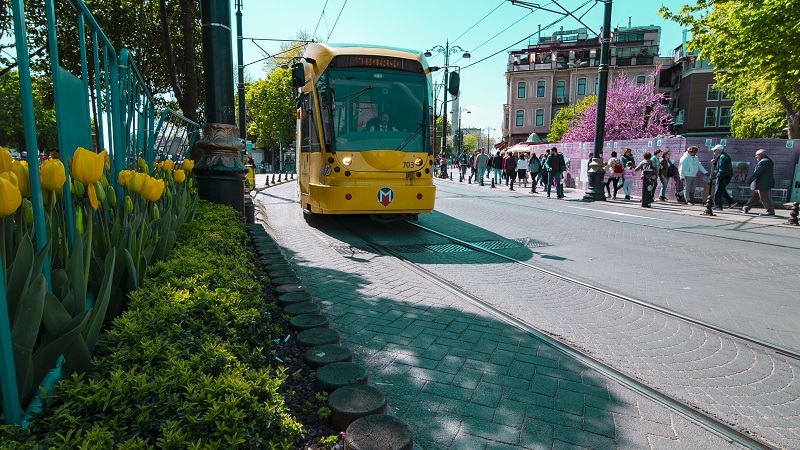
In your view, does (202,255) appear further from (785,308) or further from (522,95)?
(522,95)

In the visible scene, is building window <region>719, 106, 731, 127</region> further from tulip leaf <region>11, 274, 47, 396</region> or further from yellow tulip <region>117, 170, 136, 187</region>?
tulip leaf <region>11, 274, 47, 396</region>

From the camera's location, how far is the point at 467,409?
8.66ft

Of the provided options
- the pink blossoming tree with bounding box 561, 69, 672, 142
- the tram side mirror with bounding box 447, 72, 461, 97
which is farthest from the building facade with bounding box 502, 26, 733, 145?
the tram side mirror with bounding box 447, 72, 461, 97

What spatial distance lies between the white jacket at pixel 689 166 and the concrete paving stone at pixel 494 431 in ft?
47.5

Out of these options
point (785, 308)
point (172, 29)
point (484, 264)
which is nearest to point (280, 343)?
point (484, 264)

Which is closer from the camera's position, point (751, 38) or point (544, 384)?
point (544, 384)

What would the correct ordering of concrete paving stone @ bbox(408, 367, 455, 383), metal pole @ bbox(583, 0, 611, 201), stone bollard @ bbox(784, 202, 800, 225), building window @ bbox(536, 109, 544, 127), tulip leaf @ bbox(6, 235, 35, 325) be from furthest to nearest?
building window @ bbox(536, 109, 544, 127) < metal pole @ bbox(583, 0, 611, 201) < stone bollard @ bbox(784, 202, 800, 225) < concrete paving stone @ bbox(408, 367, 455, 383) < tulip leaf @ bbox(6, 235, 35, 325)

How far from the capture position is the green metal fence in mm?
1306

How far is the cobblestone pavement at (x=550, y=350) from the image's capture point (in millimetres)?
2520

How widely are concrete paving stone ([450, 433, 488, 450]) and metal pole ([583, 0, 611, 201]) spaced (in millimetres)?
14627

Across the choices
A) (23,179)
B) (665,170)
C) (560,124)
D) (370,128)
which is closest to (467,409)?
(23,179)

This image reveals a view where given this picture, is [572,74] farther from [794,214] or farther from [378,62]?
[378,62]

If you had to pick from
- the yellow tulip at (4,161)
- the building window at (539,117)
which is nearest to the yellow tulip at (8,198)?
the yellow tulip at (4,161)

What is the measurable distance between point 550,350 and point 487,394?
3.05ft
